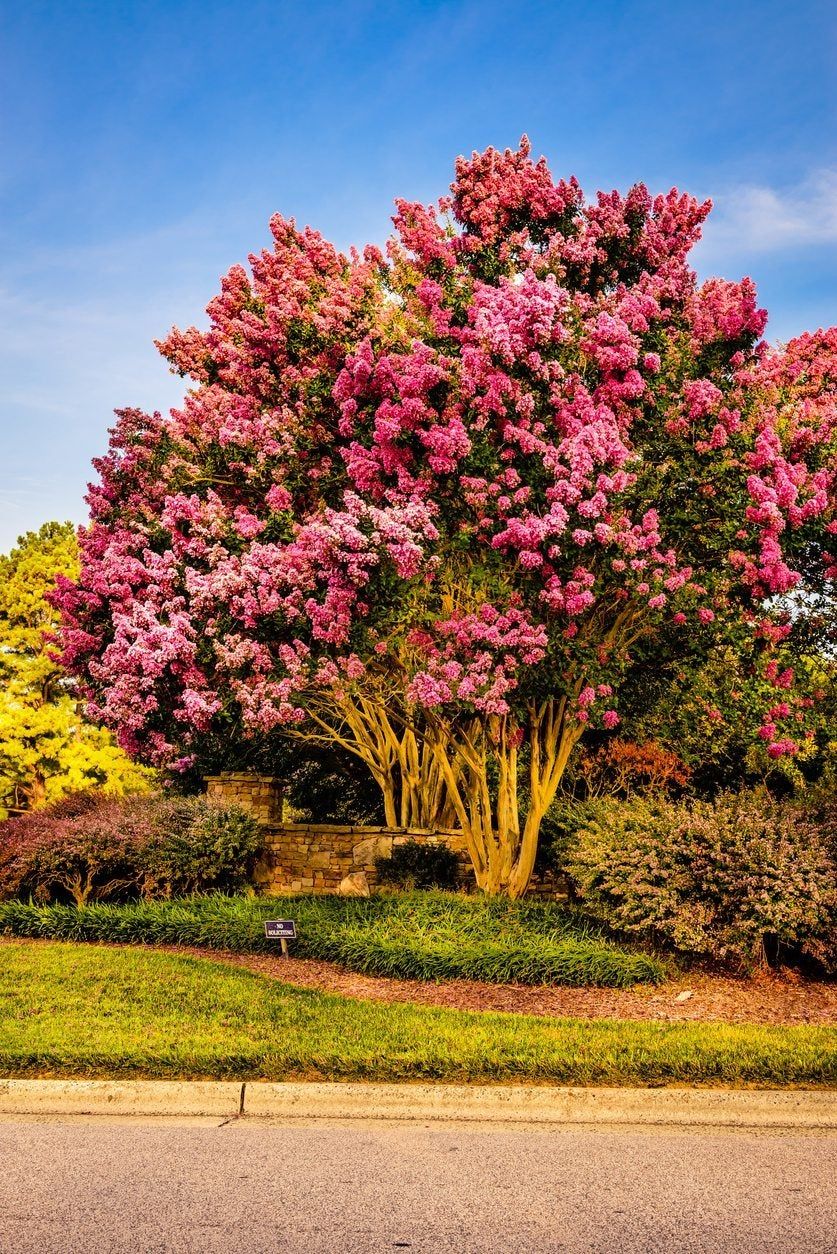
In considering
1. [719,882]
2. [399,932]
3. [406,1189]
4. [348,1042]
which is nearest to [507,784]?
[399,932]

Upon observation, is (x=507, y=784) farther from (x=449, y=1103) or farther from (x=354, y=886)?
(x=449, y=1103)

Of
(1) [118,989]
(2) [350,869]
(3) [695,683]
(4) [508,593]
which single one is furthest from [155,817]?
(3) [695,683]

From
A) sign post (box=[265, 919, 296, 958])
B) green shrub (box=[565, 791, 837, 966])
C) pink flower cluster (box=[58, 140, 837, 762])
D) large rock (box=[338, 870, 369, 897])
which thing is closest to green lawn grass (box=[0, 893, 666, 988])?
green shrub (box=[565, 791, 837, 966])

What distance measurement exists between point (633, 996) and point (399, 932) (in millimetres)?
2779

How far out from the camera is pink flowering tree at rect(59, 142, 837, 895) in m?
10.4

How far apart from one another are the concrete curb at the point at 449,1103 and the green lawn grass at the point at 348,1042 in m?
0.20

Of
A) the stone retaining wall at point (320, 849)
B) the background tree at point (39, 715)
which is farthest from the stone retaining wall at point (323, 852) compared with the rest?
the background tree at point (39, 715)

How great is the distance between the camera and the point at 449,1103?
19.4ft

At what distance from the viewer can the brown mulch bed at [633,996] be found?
8062 millimetres

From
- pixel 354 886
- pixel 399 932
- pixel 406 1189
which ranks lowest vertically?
pixel 406 1189

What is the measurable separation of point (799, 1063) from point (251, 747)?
41.1 ft

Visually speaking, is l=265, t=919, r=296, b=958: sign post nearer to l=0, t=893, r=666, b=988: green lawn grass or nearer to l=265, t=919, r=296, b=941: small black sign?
l=265, t=919, r=296, b=941: small black sign

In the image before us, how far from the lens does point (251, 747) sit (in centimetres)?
1755

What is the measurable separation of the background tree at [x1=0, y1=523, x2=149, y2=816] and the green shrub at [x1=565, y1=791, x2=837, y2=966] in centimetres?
1796
